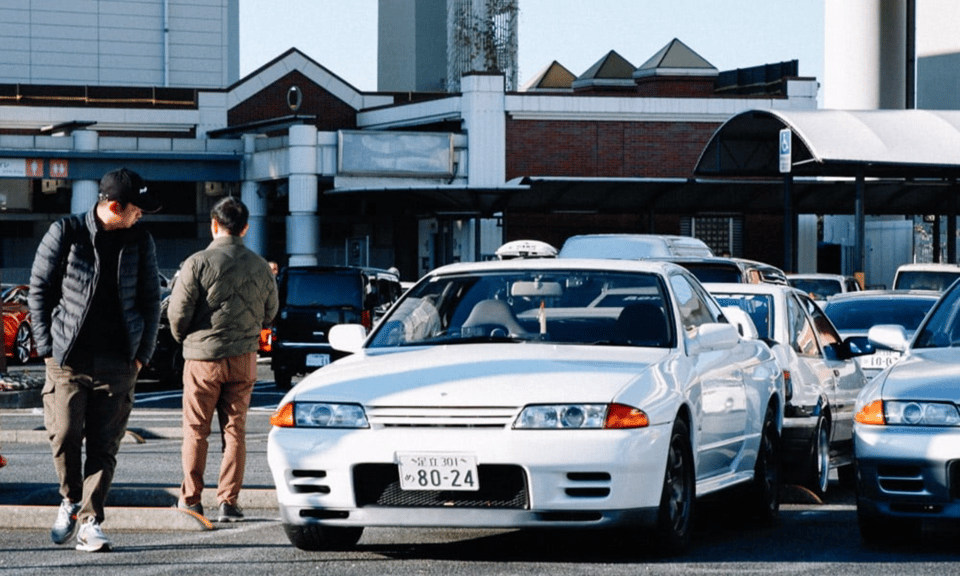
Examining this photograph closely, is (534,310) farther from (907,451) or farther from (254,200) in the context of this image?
(254,200)

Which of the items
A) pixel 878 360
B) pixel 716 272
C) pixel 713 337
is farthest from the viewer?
pixel 716 272

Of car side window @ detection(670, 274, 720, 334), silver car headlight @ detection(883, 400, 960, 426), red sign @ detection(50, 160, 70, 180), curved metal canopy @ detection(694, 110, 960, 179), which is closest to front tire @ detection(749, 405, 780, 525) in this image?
car side window @ detection(670, 274, 720, 334)

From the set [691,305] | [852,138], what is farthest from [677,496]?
[852,138]

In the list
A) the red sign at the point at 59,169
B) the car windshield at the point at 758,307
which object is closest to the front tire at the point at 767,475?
the car windshield at the point at 758,307

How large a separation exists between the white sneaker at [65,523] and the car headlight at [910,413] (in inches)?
153

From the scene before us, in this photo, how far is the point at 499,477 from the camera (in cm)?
740

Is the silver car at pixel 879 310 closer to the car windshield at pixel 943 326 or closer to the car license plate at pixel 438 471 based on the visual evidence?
the car windshield at pixel 943 326

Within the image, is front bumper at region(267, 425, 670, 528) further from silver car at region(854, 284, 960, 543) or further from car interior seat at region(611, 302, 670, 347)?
silver car at region(854, 284, 960, 543)

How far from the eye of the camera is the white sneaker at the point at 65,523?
8117mm

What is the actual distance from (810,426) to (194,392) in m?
4.16

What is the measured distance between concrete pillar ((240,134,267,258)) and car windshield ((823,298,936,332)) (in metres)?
34.1

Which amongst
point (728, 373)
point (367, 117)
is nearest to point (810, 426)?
point (728, 373)

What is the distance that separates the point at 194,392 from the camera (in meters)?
9.16

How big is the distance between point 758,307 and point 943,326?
2.47 m
